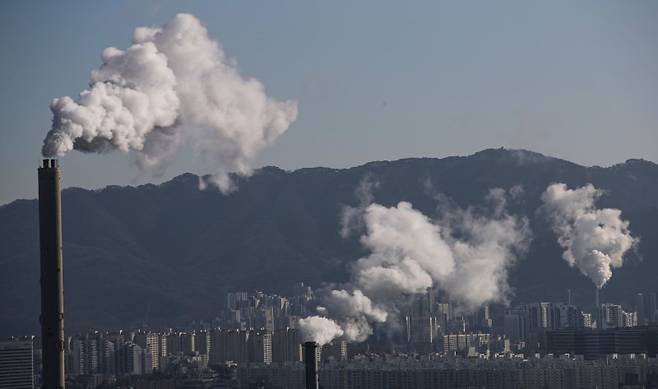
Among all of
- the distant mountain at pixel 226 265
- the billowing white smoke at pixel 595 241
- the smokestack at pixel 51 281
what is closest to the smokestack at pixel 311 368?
the smokestack at pixel 51 281

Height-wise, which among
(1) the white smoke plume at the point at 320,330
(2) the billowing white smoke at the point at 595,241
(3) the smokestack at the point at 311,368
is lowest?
(3) the smokestack at the point at 311,368

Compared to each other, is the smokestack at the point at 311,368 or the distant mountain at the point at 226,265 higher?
the distant mountain at the point at 226,265

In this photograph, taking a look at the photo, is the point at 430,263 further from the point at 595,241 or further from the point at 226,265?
the point at 226,265

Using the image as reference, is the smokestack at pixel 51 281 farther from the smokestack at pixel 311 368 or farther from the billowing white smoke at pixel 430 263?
the billowing white smoke at pixel 430 263

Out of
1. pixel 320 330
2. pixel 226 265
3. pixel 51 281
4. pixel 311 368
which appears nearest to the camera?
pixel 51 281

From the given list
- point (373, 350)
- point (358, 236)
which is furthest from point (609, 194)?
point (373, 350)

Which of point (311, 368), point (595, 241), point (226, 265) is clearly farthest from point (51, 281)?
point (226, 265)
